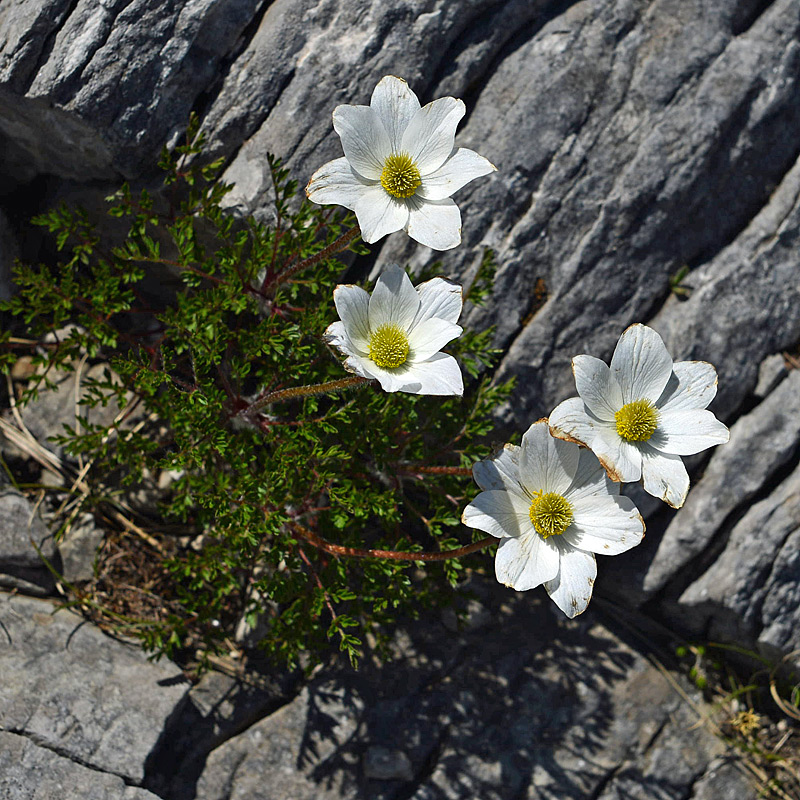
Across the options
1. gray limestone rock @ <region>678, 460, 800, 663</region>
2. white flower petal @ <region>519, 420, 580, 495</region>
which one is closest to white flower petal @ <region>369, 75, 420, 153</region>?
white flower petal @ <region>519, 420, 580, 495</region>

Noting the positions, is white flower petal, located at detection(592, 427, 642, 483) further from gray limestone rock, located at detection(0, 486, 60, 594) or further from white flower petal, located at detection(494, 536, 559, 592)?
gray limestone rock, located at detection(0, 486, 60, 594)

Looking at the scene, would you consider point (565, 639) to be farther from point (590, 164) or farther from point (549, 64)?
point (549, 64)

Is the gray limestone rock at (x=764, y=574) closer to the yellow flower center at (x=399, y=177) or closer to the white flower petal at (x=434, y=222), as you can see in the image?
the white flower petal at (x=434, y=222)

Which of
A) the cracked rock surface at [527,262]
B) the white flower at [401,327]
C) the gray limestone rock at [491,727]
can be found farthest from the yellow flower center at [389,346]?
the gray limestone rock at [491,727]

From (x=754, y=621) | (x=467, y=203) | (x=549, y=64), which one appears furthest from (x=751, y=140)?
(x=754, y=621)

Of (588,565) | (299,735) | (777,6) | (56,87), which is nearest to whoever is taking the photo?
(588,565)

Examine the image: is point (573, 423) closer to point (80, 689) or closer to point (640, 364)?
point (640, 364)

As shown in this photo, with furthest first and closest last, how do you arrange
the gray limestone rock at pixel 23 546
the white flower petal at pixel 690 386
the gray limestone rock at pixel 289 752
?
1. the gray limestone rock at pixel 23 546
2. the gray limestone rock at pixel 289 752
3. the white flower petal at pixel 690 386

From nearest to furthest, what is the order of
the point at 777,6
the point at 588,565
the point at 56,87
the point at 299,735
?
the point at 588,565, the point at 56,87, the point at 299,735, the point at 777,6
